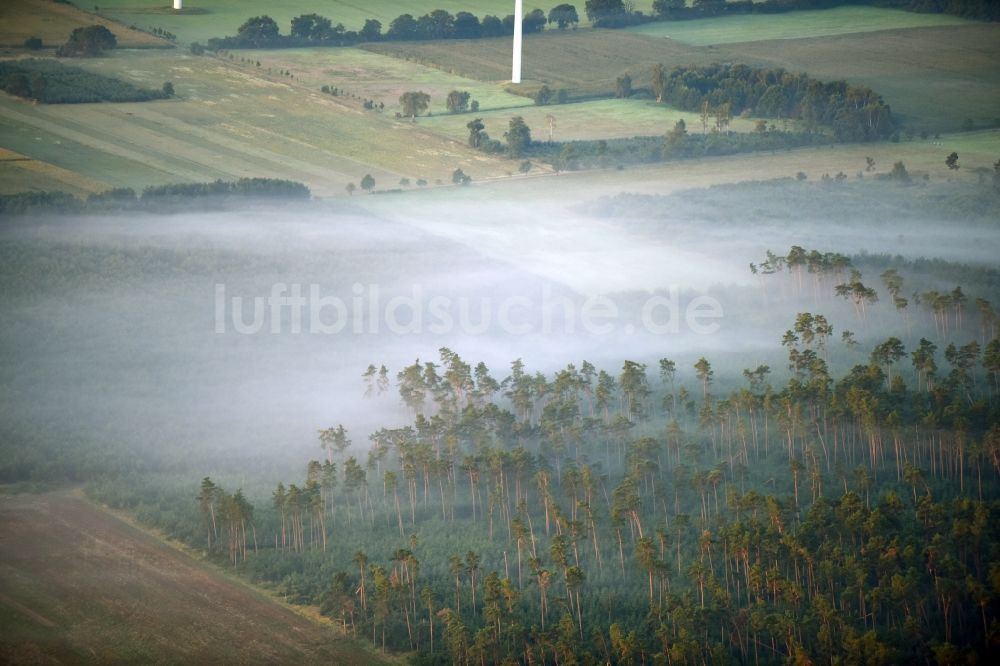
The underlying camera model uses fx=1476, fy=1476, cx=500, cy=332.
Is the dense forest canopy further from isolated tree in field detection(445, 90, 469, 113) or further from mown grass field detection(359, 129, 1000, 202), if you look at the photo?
isolated tree in field detection(445, 90, 469, 113)

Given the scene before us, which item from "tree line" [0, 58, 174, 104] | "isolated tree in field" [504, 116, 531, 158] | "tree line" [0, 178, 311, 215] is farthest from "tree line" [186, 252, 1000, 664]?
"tree line" [0, 58, 174, 104]

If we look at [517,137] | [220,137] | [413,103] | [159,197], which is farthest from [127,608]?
[413,103]

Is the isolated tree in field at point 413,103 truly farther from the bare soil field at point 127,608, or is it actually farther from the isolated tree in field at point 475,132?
the bare soil field at point 127,608

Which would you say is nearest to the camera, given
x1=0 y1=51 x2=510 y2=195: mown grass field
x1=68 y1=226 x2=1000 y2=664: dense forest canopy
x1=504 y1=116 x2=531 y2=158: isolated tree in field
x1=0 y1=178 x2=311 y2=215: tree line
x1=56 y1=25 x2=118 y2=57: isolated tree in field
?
x1=68 y1=226 x2=1000 y2=664: dense forest canopy

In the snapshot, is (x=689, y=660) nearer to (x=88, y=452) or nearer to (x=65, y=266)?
(x=88, y=452)

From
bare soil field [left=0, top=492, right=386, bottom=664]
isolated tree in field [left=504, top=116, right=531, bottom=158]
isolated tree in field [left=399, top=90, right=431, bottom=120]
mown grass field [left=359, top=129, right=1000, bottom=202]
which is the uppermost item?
isolated tree in field [left=399, top=90, right=431, bottom=120]

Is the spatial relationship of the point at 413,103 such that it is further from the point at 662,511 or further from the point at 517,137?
the point at 662,511

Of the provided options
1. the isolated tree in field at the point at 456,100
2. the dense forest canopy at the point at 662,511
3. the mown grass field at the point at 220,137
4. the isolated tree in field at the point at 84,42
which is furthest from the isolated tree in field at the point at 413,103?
the dense forest canopy at the point at 662,511
